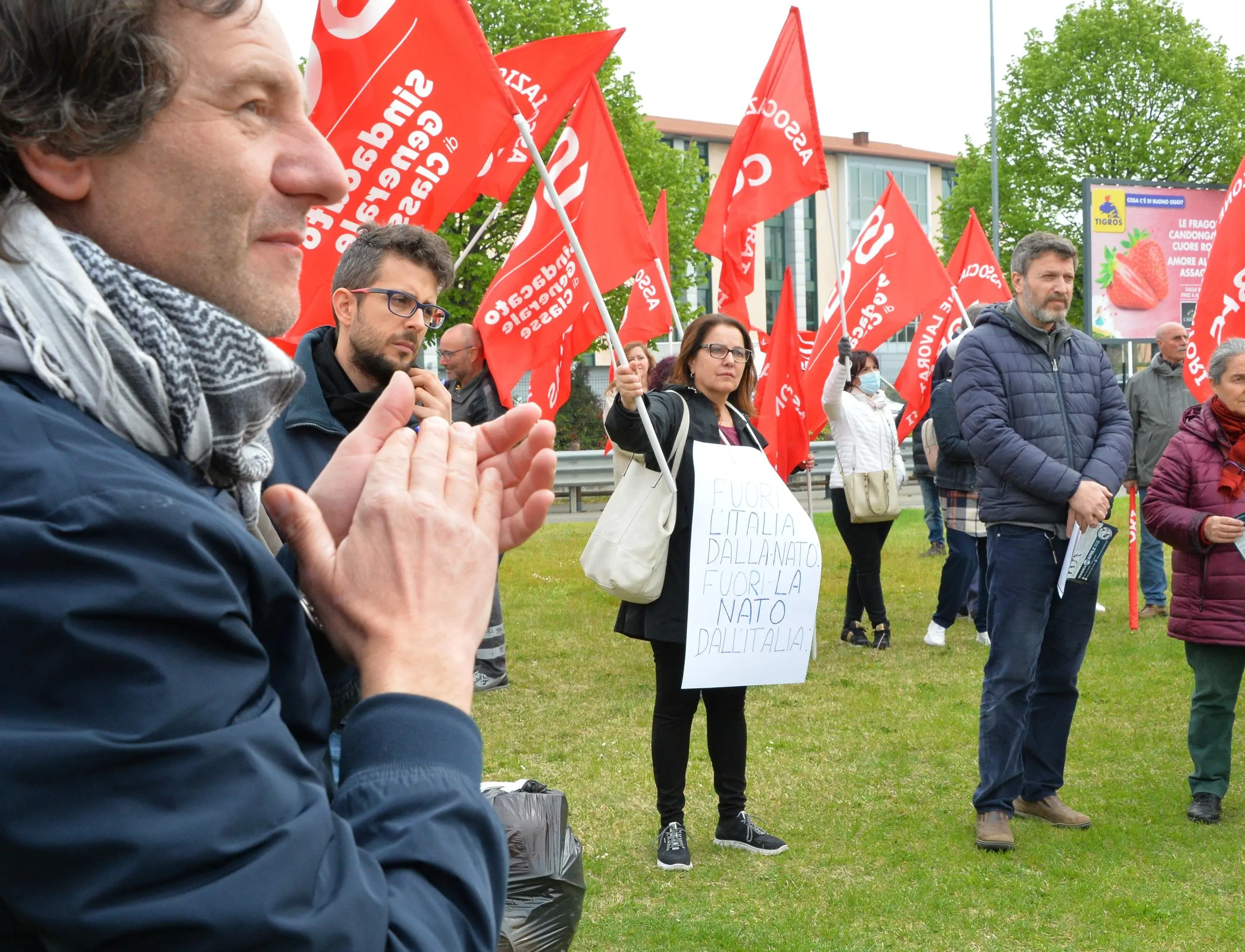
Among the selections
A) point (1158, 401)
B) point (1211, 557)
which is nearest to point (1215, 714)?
point (1211, 557)

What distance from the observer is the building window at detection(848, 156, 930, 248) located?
230 feet

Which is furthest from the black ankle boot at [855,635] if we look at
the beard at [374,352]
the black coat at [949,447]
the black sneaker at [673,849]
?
the beard at [374,352]

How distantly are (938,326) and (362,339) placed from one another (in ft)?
29.1

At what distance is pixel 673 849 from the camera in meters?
5.04

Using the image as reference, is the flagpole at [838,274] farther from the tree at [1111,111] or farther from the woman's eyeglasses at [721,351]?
the tree at [1111,111]

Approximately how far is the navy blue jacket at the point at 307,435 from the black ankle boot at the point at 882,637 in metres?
6.85

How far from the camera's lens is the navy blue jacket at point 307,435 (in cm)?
289

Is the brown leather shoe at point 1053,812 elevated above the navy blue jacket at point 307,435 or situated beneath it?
situated beneath

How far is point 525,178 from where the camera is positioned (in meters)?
25.8

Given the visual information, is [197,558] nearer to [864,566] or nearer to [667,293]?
[864,566]

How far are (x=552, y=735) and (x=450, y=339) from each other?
2.77 meters

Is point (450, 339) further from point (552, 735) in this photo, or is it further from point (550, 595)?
point (550, 595)

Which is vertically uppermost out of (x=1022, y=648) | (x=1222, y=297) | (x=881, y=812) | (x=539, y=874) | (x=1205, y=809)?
(x=1222, y=297)

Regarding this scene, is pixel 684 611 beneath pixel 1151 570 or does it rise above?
above
